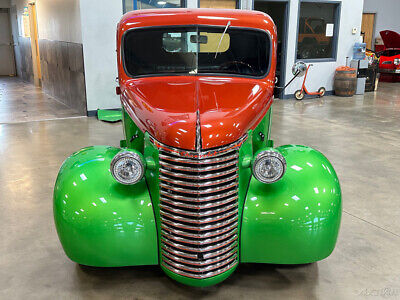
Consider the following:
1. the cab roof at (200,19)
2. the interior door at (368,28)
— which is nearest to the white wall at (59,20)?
the cab roof at (200,19)

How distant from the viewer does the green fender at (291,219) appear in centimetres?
269

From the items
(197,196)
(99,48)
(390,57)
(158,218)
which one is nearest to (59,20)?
(99,48)

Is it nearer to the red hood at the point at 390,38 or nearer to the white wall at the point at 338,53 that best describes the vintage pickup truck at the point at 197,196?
the white wall at the point at 338,53

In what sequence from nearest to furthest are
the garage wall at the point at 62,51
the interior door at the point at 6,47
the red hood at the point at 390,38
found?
the garage wall at the point at 62,51, the red hood at the point at 390,38, the interior door at the point at 6,47

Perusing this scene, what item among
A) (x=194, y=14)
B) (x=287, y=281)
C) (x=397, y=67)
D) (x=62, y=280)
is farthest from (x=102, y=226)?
(x=397, y=67)

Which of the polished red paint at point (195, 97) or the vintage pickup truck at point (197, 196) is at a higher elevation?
the polished red paint at point (195, 97)

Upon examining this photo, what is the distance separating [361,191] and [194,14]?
9.22 ft

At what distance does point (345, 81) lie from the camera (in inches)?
459

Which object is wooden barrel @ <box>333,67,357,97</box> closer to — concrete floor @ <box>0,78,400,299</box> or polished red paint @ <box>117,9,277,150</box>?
concrete floor @ <box>0,78,400,299</box>

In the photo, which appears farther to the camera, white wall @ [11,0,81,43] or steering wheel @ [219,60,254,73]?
white wall @ [11,0,81,43]

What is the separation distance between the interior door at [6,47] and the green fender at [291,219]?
17.0 meters

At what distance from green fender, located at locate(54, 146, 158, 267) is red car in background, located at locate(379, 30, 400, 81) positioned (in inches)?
562

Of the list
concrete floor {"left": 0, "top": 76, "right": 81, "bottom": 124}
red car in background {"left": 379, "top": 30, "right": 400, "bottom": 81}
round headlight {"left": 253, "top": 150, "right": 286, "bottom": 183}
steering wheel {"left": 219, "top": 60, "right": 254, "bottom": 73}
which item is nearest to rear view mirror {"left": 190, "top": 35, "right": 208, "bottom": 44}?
steering wheel {"left": 219, "top": 60, "right": 254, "bottom": 73}

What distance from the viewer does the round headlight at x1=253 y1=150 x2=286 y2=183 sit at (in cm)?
260
